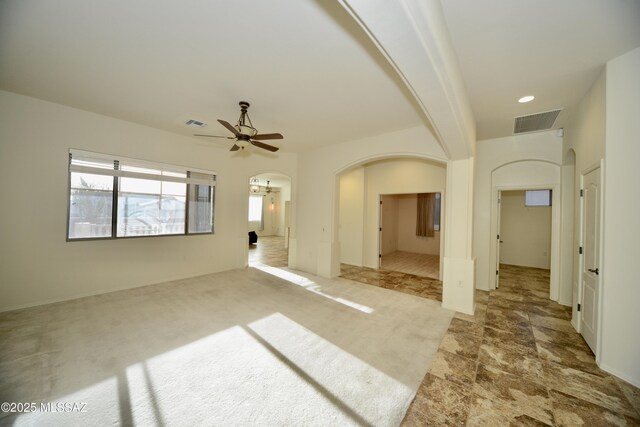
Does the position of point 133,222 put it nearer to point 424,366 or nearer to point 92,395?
point 92,395

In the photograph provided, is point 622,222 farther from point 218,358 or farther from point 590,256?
point 218,358

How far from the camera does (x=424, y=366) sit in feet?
7.70

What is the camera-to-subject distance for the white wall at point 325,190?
181 inches

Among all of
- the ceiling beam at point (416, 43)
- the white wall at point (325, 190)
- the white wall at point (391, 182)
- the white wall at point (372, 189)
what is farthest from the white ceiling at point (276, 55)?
the white wall at point (372, 189)

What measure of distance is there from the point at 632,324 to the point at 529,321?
54.5 inches

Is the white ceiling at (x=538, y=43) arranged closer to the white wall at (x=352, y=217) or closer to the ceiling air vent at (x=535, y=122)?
the ceiling air vent at (x=535, y=122)

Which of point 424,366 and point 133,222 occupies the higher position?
point 133,222

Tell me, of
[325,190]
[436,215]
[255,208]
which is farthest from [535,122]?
[255,208]

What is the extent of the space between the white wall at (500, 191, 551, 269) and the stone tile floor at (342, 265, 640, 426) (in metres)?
3.81

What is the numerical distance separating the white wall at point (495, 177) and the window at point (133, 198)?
6111 mm

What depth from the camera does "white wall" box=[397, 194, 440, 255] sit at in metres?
8.68

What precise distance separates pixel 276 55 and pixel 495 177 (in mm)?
4942

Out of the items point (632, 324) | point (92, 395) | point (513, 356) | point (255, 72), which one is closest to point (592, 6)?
point (632, 324)

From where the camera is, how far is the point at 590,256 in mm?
2773
